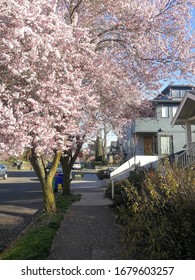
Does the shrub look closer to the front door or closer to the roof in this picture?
the roof

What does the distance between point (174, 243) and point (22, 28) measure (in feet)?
13.7

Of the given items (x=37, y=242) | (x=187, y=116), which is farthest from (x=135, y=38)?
(x=187, y=116)

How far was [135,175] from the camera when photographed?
9797 millimetres

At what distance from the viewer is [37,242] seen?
642 centimetres

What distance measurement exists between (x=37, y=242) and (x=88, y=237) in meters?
1.13

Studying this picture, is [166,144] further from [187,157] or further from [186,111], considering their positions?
[187,157]

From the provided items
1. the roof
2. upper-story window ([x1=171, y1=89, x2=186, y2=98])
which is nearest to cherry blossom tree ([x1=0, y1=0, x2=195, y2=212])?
the roof

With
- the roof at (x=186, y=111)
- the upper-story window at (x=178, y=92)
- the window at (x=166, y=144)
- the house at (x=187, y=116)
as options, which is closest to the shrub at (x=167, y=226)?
the house at (x=187, y=116)

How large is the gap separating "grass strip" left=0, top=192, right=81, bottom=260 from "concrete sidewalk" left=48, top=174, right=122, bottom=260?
148 mm

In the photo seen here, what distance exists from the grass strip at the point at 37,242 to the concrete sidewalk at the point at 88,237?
0.49 ft

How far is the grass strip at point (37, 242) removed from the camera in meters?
5.62

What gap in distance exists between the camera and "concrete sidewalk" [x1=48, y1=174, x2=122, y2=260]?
565 cm
